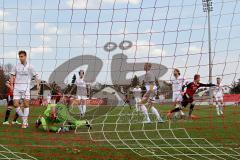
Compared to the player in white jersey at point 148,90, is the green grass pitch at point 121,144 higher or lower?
lower

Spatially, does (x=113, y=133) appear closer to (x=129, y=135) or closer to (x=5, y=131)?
(x=129, y=135)

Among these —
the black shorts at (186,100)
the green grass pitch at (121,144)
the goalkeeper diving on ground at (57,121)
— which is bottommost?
the green grass pitch at (121,144)

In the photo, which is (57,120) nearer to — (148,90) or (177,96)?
(148,90)

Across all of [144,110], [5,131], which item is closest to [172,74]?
[5,131]

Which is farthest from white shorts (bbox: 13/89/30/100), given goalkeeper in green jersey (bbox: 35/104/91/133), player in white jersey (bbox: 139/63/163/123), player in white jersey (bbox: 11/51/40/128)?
player in white jersey (bbox: 139/63/163/123)

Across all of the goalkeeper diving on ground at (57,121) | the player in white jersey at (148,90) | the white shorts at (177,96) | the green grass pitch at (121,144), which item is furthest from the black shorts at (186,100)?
the goalkeeper diving on ground at (57,121)

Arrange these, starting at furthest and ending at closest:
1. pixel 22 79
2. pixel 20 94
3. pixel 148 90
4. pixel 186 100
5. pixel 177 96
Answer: pixel 186 100 → pixel 177 96 → pixel 20 94 → pixel 22 79 → pixel 148 90

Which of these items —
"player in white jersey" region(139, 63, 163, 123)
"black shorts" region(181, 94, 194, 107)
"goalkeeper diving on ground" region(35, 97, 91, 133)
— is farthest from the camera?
"black shorts" region(181, 94, 194, 107)

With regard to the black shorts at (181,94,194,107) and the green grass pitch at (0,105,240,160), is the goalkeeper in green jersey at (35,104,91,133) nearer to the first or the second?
the green grass pitch at (0,105,240,160)

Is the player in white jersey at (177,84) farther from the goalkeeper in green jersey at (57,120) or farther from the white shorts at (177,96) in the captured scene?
the goalkeeper in green jersey at (57,120)

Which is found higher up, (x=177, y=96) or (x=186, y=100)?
(x=177, y=96)

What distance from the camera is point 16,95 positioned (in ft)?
35.6

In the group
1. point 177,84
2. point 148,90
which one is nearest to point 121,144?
point 177,84

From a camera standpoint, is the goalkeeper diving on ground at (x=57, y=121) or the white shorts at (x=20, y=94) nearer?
the goalkeeper diving on ground at (x=57, y=121)
